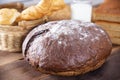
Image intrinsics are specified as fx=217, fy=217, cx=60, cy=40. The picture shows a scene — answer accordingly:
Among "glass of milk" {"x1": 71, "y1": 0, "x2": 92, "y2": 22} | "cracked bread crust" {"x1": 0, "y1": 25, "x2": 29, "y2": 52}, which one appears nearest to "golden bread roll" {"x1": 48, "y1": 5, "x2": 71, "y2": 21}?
"glass of milk" {"x1": 71, "y1": 0, "x2": 92, "y2": 22}

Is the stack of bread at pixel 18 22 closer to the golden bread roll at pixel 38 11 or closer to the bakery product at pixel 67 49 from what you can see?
the golden bread roll at pixel 38 11

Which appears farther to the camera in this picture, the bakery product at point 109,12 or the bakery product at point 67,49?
the bakery product at point 109,12

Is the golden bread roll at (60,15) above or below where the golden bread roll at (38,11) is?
below

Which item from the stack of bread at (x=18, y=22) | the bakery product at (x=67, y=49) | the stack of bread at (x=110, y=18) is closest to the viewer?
the bakery product at (x=67, y=49)

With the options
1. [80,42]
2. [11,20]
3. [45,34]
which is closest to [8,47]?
[11,20]

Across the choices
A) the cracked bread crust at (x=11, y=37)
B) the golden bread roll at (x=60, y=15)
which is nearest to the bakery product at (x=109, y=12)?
the golden bread roll at (x=60, y=15)

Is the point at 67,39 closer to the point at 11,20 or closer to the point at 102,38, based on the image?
the point at 102,38
